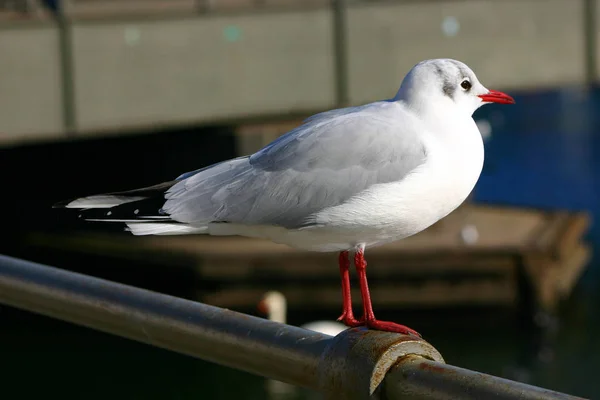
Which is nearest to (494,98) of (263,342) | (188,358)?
(263,342)

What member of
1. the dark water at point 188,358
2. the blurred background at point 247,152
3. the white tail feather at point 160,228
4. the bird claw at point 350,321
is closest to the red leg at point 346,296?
the bird claw at point 350,321

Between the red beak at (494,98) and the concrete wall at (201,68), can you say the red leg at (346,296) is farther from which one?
A: the concrete wall at (201,68)

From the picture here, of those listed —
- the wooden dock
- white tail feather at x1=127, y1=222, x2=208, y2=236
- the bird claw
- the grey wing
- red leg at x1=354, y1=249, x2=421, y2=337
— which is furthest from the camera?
the wooden dock

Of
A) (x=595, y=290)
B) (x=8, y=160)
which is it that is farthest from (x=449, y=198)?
(x=595, y=290)

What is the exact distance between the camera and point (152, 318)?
238 cm

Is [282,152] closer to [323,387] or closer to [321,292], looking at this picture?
[323,387]

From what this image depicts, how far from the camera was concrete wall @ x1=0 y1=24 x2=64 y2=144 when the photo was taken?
41.3 feet

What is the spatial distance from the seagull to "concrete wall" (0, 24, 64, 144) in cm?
970

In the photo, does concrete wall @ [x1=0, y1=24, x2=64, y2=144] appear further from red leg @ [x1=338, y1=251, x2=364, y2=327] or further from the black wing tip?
the black wing tip

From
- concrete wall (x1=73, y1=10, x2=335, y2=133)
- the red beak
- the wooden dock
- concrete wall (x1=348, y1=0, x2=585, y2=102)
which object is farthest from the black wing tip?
the wooden dock

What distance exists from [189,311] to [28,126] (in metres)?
10.8

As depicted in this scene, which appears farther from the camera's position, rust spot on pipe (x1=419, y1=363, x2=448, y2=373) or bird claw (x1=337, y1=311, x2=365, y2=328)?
bird claw (x1=337, y1=311, x2=365, y2=328)

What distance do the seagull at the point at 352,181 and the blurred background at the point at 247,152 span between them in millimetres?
1687

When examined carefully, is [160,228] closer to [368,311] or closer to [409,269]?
[368,311]
